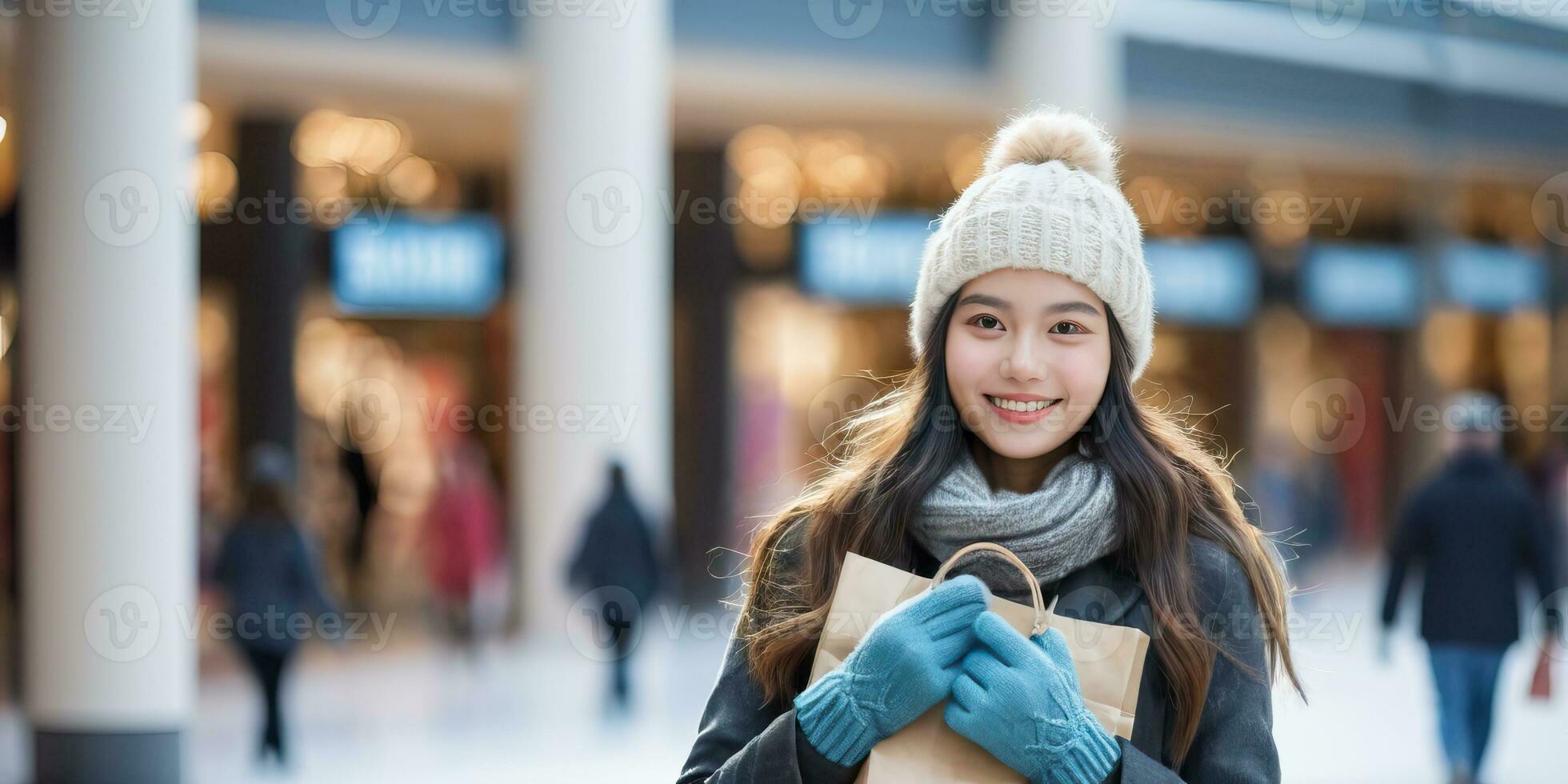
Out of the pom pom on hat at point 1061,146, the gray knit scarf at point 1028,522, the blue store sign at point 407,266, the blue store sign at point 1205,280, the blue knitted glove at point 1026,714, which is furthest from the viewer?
the blue store sign at point 1205,280

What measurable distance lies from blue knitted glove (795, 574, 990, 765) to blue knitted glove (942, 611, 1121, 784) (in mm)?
28

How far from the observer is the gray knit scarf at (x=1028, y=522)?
1.94 metres

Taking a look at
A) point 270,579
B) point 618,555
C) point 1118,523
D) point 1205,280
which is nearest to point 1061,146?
point 1118,523

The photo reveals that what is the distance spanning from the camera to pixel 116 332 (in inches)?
278

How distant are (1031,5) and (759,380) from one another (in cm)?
515

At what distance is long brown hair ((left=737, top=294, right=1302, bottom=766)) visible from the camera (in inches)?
75.7

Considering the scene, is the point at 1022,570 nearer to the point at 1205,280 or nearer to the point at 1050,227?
the point at 1050,227

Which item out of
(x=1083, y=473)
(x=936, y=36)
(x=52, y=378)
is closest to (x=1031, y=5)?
(x=936, y=36)

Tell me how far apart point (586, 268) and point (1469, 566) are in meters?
7.02

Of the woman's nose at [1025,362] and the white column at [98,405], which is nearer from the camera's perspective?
the woman's nose at [1025,362]

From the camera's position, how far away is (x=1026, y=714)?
1.71m

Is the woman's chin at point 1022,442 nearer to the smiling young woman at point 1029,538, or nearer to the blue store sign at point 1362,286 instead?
the smiling young woman at point 1029,538

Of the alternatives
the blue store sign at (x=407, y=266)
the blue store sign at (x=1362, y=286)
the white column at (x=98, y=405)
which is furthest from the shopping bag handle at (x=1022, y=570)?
the blue store sign at (x=1362, y=286)

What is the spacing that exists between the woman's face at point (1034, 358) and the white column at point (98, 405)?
19.9 feet
